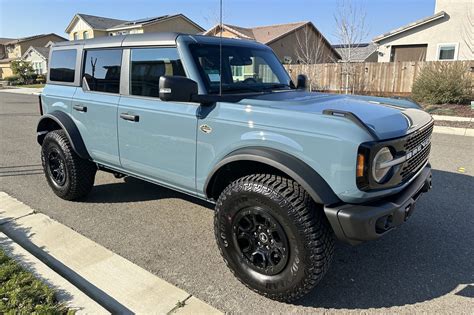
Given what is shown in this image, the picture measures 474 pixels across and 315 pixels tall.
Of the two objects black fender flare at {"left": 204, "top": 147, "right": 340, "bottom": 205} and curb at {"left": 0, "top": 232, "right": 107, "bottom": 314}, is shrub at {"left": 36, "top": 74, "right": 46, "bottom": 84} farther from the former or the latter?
black fender flare at {"left": 204, "top": 147, "right": 340, "bottom": 205}

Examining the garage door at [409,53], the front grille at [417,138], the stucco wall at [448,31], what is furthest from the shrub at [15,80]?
the front grille at [417,138]

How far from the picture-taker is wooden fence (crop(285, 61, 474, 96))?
663 inches

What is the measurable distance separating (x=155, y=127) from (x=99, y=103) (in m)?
0.99

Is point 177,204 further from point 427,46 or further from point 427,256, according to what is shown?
point 427,46

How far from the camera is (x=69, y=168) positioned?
445cm

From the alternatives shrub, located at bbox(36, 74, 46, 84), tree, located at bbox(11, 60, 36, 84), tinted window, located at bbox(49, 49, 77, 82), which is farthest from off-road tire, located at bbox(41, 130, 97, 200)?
shrub, located at bbox(36, 74, 46, 84)

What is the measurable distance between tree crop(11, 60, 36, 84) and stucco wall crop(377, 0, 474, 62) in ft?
147

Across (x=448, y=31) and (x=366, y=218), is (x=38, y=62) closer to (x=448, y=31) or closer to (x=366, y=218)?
(x=448, y=31)

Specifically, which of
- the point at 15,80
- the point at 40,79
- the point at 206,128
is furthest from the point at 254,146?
the point at 15,80

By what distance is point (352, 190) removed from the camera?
237cm

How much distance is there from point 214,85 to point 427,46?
861 inches

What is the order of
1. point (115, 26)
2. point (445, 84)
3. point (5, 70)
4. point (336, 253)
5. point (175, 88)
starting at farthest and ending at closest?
point (5, 70) → point (115, 26) → point (445, 84) → point (336, 253) → point (175, 88)

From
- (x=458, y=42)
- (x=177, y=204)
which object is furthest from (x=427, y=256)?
(x=458, y=42)

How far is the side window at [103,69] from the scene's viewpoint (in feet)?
12.9
